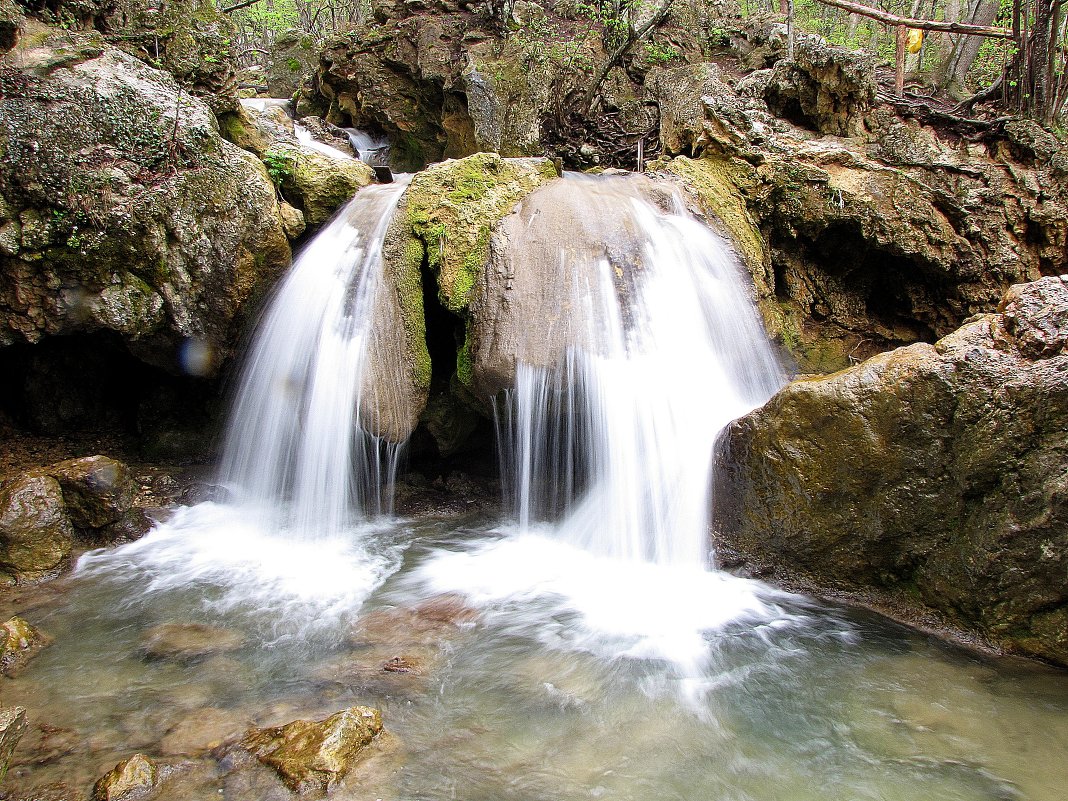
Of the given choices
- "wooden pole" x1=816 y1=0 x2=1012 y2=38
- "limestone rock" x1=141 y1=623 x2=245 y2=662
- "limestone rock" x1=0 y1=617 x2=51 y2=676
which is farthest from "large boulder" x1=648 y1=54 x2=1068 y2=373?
"limestone rock" x1=0 y1=617 x2=51 y2=676

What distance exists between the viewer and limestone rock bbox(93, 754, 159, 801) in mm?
2617

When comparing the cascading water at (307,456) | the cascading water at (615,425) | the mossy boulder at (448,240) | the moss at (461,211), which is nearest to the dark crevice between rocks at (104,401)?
the cascading water at (307,456)

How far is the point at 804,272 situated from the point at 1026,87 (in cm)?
372

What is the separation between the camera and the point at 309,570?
5098mm

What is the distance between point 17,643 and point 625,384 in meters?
4.58

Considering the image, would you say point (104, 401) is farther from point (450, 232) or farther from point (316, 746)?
point (316, 746)

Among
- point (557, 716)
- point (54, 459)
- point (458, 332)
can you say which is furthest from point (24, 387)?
point (557, 716)

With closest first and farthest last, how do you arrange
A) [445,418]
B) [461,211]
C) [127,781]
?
[127,781], [461,211], [445,418]

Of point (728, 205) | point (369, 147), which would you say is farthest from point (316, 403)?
point (369, 147)

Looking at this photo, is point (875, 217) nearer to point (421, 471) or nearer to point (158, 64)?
point (421, 471)

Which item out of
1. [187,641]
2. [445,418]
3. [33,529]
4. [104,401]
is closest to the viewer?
[187,641]

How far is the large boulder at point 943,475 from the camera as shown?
11.5 feet

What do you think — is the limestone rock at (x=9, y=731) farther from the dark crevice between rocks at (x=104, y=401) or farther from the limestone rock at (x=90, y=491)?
the dark crevice between rocks at (x=104, y=401)

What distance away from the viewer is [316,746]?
2859 millimetres
